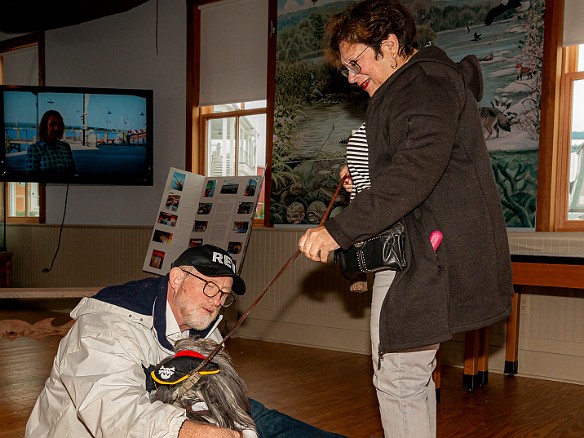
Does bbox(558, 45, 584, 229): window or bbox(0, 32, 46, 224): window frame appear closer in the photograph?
bbox(558, 45, 584, 229): window

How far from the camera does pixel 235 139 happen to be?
6949 mm

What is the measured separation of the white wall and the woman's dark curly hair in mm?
5405

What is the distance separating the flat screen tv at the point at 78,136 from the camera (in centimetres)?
725

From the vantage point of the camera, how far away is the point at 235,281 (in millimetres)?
2223

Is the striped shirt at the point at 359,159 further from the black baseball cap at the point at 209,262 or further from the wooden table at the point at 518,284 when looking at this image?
the wooden table at the point at 518,284

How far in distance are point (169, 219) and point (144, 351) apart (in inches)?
174

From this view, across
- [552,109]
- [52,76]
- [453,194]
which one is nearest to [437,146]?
[453,194]

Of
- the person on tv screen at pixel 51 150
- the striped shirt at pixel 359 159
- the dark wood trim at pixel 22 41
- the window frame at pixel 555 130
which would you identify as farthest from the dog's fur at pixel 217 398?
the dark wood trim at pixel 22 41

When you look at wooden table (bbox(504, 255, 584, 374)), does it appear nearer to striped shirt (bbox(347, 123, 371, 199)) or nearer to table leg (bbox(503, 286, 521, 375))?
table leg (bbox(503, 286, 521, 375))

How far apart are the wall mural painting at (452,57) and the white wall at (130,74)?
1.44 m

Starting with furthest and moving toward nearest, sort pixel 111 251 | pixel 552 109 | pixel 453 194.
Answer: pixel 111 251 < pixel 552 109 < pixel 453 194

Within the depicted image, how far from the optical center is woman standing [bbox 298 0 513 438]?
5.89ft

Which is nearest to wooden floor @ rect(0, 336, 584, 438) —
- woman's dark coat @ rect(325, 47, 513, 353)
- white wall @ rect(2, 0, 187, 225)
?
woman's dark coat @ rect(325, 47, 513, 353)

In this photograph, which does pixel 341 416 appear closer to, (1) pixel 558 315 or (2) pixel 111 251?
(1) pixel 558 315
